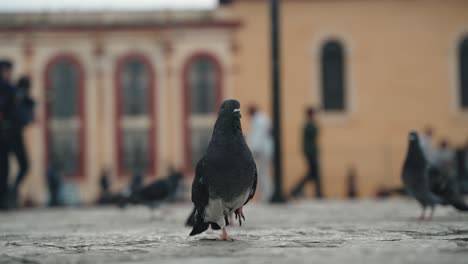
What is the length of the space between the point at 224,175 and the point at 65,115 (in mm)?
23257

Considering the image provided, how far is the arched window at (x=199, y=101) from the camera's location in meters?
27.9

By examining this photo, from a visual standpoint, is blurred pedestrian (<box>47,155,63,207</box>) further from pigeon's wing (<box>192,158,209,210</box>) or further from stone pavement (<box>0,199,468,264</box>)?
pigeon's wing (<box>192,158,209,210</box>)

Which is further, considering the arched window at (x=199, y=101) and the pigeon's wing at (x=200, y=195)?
the arched window at (x=199, y=101)

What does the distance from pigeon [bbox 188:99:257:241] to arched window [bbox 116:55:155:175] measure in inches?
869

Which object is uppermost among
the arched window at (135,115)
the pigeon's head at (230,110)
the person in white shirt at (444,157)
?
the arched window at (135,115)

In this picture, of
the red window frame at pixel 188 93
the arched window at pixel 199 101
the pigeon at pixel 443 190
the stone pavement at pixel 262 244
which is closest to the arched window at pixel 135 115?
the red window frame at pixel 188 93

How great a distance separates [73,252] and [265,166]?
10.9m

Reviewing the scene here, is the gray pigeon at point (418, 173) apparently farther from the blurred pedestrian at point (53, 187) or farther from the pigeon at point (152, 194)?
the blurred pedestrian at point (53, 187)

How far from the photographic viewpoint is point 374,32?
28.1 metres

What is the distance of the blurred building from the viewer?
1099 inches

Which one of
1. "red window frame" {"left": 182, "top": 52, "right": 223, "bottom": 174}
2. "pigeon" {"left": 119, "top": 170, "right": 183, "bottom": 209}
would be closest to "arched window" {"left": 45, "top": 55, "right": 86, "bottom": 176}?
"red window frame" {"left": 182, "top": 52, "right": 223, "bottom": 174}

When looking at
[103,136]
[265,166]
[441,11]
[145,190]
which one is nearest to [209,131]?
[103,136]

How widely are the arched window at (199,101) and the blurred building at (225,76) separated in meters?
0.04

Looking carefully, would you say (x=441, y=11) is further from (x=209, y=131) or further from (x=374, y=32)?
(x=209, y=131)
